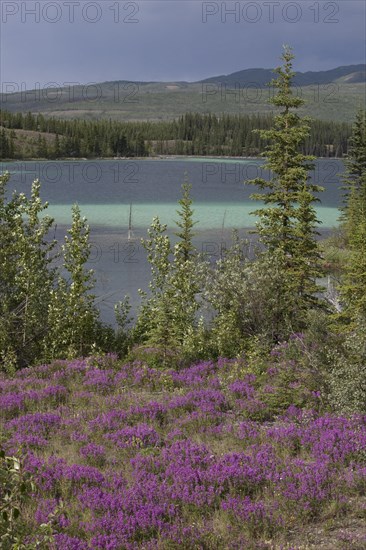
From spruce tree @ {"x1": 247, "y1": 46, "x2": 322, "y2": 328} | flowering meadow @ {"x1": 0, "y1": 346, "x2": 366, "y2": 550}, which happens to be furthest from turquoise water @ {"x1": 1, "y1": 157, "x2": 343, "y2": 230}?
flowering meadow @ {"x1": 0, "y1": 346, "x2": 366, "y2": 550}

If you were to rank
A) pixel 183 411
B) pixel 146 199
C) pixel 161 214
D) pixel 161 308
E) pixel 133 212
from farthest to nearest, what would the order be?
pixel 146 199
pixel 133 212
pixel 161 214
pixel 161 308
pixel 183 411

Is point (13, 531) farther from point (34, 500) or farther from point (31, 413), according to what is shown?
point (31, 413)

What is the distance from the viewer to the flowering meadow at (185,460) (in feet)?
21.3

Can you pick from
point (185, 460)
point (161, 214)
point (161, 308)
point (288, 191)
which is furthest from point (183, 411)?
point (161, 214)

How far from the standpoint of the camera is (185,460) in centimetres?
799

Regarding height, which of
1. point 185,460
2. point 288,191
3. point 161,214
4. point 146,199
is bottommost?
point 161,214

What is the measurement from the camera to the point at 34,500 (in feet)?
23.3

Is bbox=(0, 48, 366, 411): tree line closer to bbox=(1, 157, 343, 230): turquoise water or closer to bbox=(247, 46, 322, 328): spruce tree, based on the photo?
bbox=(247, 46, 322, 328): spruce tree

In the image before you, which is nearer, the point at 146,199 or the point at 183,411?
the point at 183,411

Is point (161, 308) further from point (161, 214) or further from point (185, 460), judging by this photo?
point (161, 214)

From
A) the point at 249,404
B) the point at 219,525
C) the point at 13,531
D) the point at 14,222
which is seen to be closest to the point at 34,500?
the point at 219,525

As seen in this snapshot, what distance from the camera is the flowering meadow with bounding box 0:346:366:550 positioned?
21.3 ft

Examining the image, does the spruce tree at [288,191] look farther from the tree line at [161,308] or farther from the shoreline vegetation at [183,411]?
the tree line at [161,308]

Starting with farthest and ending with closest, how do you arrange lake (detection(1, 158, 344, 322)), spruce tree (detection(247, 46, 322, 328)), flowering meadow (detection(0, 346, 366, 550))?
lake (detection(1, 158, 344, 322)) → spruce tree (detection(247, 46, 322, 328)) → flowering meadow (detection(0, 346, 366, 550))
